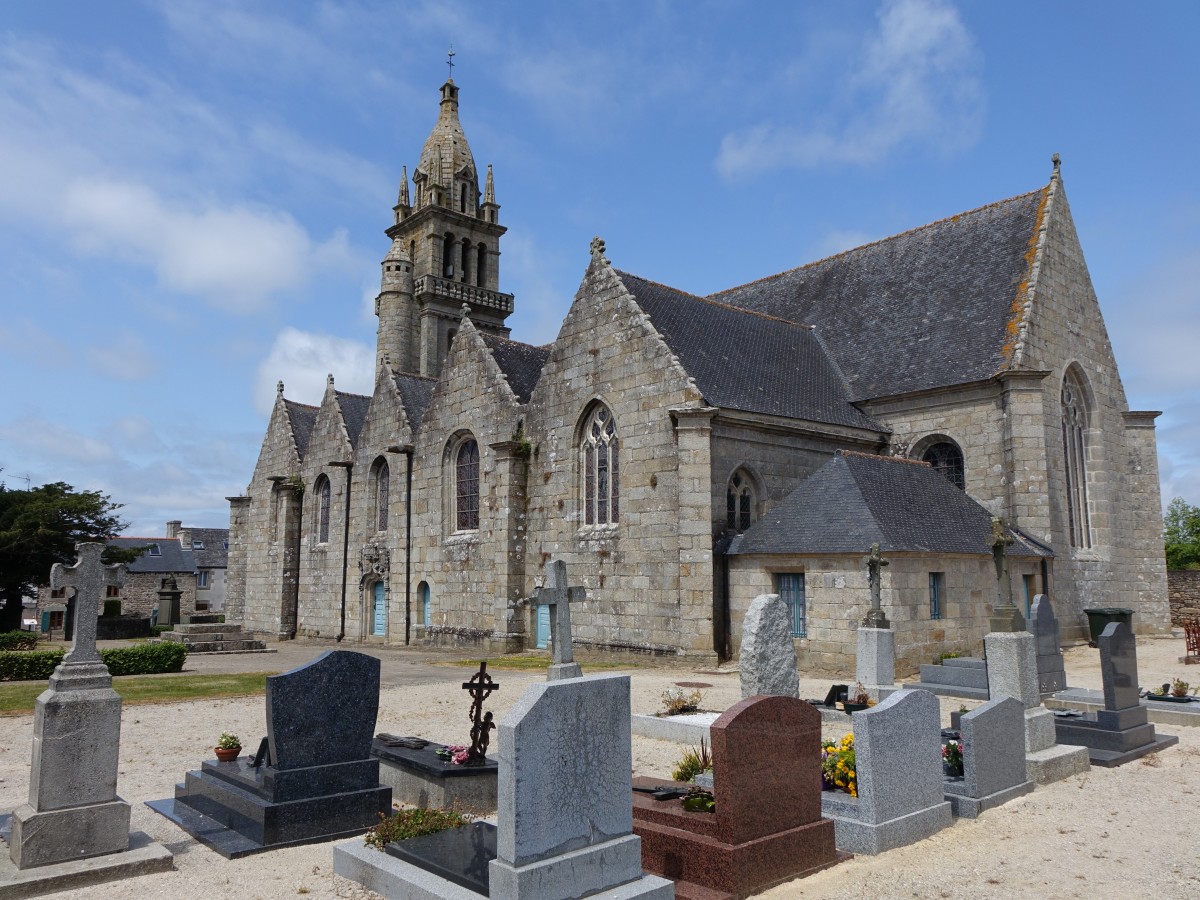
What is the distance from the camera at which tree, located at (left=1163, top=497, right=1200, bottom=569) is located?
181ft

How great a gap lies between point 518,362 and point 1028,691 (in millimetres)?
19822

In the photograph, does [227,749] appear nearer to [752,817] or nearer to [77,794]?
[77,794]

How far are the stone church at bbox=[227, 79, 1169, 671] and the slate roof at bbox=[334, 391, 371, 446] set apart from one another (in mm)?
1211

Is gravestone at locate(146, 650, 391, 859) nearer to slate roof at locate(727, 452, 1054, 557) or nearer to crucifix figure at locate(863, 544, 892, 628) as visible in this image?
crucifix figure at locate(863, 544, 892, 628)

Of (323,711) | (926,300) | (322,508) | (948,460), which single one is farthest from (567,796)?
(322,508)

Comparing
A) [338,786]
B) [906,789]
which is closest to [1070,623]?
[906,789]

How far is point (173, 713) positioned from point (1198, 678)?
18750 mm

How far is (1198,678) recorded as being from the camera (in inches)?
663

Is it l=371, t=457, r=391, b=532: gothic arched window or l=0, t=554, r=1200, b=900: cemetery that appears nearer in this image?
l=0, t=554, r=1200, b=900: cemetery

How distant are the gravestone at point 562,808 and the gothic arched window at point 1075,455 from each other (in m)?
22.0

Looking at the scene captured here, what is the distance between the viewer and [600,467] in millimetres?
22609

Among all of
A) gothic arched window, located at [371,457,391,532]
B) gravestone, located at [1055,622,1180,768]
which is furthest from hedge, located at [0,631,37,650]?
gravestone, located at [1055,622,1180,768]

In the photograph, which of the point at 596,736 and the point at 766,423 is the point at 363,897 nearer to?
the point at 596,736

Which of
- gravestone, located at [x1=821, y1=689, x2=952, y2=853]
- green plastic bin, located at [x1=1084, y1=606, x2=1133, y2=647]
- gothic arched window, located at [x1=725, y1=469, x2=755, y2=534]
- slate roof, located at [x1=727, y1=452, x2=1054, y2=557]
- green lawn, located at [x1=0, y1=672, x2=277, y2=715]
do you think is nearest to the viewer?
gravestone, located at [x1=821, y1=689, x2=952, y2=853]
